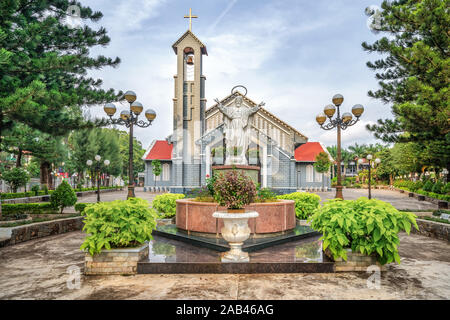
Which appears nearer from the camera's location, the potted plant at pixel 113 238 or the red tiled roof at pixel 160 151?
the potted plant at pixel 113 238

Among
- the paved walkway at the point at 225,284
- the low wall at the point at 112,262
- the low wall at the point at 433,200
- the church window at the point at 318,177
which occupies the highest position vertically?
the church window at the point at 318,177

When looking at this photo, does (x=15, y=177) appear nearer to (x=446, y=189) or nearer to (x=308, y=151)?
(x=308, y=151)

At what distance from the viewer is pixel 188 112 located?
95.9 ft

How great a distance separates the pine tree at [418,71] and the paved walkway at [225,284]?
9.82m

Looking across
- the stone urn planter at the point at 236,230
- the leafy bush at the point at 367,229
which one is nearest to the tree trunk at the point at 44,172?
the stone urn planter at the point at 236,230

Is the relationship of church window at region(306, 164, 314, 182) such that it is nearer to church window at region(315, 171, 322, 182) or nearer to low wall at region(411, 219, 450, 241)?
church window at region(315, 171, 322, 182)

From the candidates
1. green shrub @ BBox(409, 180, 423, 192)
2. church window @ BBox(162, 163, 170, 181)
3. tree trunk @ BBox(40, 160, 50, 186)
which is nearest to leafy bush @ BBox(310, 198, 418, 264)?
green shrub @ BBox(409, 180, 423, 192)

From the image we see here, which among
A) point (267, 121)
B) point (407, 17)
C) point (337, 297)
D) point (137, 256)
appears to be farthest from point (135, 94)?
point (267, 121)

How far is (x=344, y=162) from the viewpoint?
70062 mm

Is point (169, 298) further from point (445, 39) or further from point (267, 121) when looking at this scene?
point (267, 121)

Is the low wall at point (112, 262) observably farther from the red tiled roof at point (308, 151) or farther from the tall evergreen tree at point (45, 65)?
the red tiled roof at point (308, 151)

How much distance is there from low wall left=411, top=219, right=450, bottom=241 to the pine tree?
19.8ft

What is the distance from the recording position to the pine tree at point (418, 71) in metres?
12.7

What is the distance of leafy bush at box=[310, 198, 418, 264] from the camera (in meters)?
4.96
